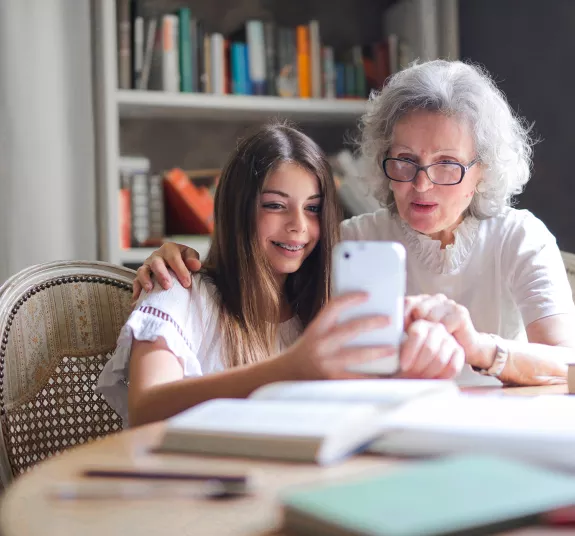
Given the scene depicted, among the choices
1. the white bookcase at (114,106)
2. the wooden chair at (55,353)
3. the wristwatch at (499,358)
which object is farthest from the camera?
the white bookcase at (114,106)

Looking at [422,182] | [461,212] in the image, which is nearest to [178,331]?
[422,182]

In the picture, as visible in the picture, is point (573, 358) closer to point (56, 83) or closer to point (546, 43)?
point (546, 43)

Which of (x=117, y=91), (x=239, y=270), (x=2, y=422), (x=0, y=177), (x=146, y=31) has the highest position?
(x=146, y=31)

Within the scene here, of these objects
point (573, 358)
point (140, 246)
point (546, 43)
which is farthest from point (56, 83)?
point (573, 358)

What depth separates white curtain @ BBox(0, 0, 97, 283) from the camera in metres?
2.33

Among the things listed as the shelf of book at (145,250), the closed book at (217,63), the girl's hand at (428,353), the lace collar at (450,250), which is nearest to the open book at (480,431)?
the girl's hand at (428,353)

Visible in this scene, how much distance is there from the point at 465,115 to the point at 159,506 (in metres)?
1.18

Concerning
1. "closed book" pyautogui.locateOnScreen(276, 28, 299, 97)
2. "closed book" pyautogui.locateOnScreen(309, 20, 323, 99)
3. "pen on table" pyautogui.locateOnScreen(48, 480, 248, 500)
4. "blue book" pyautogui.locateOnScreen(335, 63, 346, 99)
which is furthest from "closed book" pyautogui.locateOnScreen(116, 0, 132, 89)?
"pen on table" pyautogui.locateOnScreen(48, 480, 248, 500)

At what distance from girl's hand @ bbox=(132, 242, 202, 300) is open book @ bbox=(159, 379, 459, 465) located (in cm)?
56

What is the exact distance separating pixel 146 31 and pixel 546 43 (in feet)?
4.12

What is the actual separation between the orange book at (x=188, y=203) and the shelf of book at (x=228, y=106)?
0.22m

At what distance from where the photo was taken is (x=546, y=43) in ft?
8.13

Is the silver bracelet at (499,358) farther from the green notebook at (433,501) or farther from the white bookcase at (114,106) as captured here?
the white bookcase at (114,106)

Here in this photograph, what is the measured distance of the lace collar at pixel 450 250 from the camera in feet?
5.37
